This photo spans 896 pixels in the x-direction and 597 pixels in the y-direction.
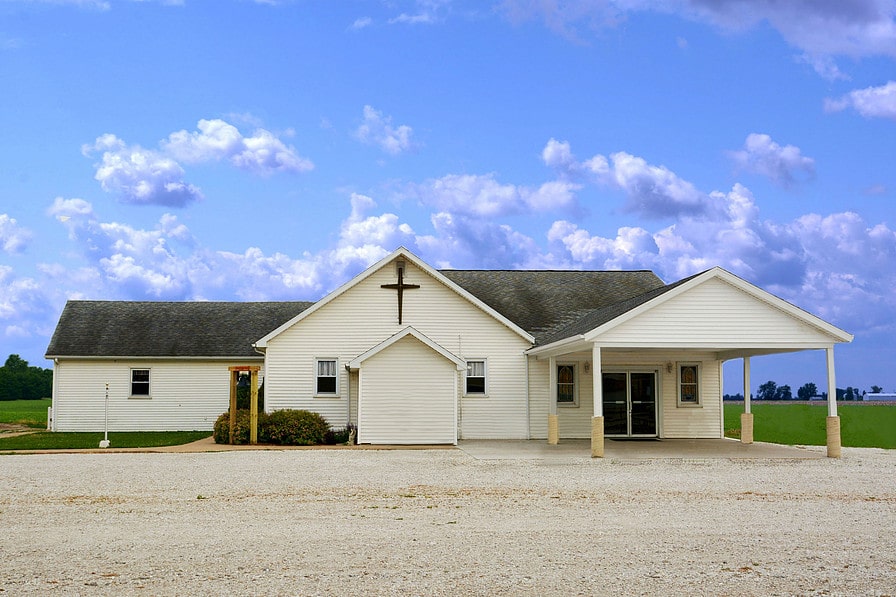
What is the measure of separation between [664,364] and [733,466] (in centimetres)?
807

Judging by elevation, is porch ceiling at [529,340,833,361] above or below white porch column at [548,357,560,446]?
above

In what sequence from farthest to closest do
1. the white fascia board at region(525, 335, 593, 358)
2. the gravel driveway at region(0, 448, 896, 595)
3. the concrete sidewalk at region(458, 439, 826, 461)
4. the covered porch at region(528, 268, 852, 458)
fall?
the covered porch at region(528, 268, 852, 458), the white fascia board at region(525, 335, 593, 358), the concrete sidewalk at region(458, 439, 826, 461), the gravel driveway at region(0, 448, 896, 595)

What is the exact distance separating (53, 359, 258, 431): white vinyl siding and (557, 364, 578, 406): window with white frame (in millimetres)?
12264

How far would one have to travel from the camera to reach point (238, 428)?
78.3 ft

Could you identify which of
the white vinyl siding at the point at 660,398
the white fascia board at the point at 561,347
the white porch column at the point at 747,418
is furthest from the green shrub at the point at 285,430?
the white porch column at the point at 747,418

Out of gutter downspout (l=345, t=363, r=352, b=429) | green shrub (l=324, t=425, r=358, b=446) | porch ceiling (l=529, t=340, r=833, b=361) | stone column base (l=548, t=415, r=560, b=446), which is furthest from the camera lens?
gutter downspout (l=345, t=363, r=352, b=429)

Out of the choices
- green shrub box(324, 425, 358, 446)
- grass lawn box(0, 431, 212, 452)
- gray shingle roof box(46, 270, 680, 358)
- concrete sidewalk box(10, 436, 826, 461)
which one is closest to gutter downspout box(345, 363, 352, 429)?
green shrub box(324, 425, 358, 446)

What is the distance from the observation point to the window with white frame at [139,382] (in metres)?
32.1

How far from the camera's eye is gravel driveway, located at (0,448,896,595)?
7945 mm

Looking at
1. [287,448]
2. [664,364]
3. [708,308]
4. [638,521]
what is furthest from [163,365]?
[638,521]

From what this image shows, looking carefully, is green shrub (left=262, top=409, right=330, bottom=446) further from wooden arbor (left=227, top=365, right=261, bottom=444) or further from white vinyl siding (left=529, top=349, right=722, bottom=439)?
white vinyl siding (left=529, top=349, right=722, bottom=439)

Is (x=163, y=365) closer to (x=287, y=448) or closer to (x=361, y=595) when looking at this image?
(x=287, y=448)

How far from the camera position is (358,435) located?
23625mm

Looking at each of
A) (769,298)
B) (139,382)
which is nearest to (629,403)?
(769,298)
